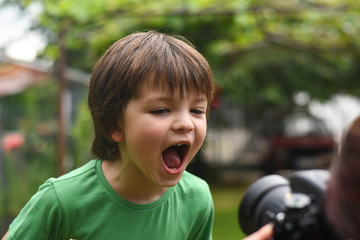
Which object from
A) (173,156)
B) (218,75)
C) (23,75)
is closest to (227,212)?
(218,75)

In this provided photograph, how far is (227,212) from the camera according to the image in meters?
7.45

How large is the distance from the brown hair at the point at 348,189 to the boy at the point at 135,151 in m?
0.49

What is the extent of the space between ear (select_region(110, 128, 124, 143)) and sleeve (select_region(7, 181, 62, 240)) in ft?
0.79

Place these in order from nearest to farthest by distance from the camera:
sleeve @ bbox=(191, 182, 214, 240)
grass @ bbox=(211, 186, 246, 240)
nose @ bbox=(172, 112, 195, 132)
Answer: nose @ bbox=(172, 112, 195, 132), sleeve @ bbox=(191, 182, 214, 240), grass @ bbox=(211, 186, 246, 240)

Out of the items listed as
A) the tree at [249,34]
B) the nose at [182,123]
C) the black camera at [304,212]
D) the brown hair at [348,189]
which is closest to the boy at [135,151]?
the nose at [182,123]

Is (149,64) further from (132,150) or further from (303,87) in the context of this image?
(303,87)

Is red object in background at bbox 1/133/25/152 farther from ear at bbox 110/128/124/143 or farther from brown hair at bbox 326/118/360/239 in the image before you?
brown hair at bbox 326/118/360/239

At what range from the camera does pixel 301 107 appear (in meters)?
10.4

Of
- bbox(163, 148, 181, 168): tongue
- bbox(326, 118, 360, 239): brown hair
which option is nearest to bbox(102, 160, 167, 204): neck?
bbox(163, 148, 181, 168): tongue

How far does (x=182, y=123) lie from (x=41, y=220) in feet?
1.64

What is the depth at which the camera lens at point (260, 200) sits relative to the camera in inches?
62.1

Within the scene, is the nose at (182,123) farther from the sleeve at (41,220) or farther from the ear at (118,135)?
the sleeve at (41,220)

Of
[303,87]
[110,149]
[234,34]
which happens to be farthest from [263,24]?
[110,149]

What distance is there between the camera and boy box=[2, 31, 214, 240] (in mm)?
1497
